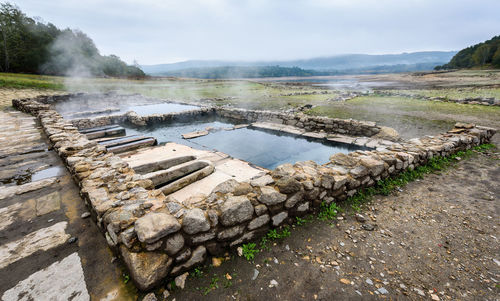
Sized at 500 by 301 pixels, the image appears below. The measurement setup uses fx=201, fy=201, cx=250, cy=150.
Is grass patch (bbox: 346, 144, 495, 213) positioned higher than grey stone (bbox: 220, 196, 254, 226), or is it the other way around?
grey stone (bbox: 220, 196, 254, 226)

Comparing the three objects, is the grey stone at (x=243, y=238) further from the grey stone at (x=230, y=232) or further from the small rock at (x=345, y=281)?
the small rock at (x=345, y=281)

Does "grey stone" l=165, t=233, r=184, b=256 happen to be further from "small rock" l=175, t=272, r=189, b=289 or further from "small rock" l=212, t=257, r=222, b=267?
"small rock" l=212, t=257, r=222, b=267

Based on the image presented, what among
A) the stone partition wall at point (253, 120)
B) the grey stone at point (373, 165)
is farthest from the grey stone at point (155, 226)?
Answer: the stone partition wall at point (253, 120)

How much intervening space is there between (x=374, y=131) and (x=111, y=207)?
9.90 metres

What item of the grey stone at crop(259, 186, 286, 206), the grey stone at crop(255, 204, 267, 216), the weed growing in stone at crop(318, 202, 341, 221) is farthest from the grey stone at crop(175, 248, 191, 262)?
the weed growing in stone at crop(318, 202, 341, 221)

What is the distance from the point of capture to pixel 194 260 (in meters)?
2.40

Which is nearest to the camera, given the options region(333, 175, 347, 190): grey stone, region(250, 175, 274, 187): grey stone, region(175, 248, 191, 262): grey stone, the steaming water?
region(175, 248, 191, 262): grey stone

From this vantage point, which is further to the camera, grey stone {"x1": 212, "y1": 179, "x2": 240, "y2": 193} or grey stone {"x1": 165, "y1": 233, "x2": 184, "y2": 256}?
grey stone {"x1": 212, "y1": 179, "x2": 240, "y2": 193}

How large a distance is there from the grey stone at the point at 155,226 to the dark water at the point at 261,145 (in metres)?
4.61

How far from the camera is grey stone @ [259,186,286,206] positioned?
113 inches

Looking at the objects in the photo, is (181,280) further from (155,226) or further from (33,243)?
(33,243)

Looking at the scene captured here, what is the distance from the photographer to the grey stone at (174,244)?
2223mm

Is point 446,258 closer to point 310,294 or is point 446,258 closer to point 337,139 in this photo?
point 310,294

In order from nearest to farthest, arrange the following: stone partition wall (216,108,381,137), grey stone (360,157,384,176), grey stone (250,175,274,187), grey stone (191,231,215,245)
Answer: grey stone (191,231,215,245) < grey stone (250,175,274,187) < grey stone (360,157,384,176) < stone partition wall (216,108,381,137)
